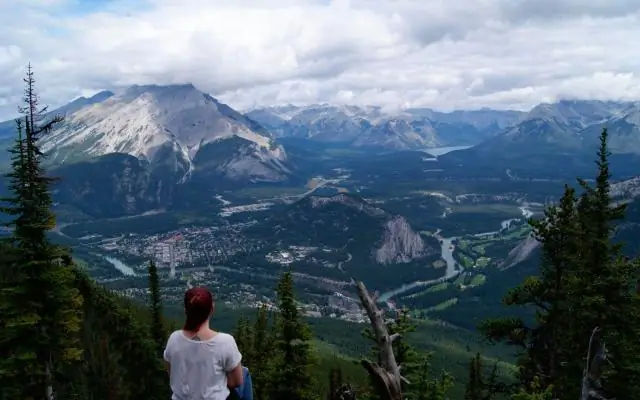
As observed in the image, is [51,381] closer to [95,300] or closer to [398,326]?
[398,326]

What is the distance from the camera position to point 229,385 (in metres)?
10.9

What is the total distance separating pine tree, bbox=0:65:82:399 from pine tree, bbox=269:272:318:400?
12427 millimetres

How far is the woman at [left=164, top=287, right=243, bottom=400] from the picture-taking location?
10.6 meters

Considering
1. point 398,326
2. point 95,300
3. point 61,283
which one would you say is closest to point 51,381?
point 61,283

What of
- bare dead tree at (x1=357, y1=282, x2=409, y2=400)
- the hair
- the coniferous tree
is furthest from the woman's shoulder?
the coniferous tree

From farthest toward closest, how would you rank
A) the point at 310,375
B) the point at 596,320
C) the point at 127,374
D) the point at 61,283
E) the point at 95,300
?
1. the point at 95,300
2. the point at 127,374
3. the point at 310,375
4. the point at 61,283
5. the point at 596,320

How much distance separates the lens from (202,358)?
1059 cm

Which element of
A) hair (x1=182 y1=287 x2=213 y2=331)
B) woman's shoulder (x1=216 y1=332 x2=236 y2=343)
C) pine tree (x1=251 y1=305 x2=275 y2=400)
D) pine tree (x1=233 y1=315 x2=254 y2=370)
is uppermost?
hair (x1=182 y1=287 x2=213 y2=331)

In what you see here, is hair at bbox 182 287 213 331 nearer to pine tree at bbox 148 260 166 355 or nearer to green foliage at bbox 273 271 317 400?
green foliage at bbox 273 271 317 400

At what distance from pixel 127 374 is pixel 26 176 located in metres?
45.2

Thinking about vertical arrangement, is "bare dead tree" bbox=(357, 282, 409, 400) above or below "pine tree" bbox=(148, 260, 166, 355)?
above

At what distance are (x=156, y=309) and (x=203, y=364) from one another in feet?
167

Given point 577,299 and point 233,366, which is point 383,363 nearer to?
point 233,366

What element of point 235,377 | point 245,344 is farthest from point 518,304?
point 245,344
